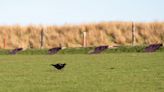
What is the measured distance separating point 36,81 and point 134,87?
271 cm

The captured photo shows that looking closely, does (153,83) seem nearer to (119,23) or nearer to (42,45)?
(42,45)

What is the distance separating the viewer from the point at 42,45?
141 ft

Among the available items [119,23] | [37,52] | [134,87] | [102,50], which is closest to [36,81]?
[134,87]

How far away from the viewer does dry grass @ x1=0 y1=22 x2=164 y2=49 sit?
152ft

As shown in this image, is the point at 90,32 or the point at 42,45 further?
the point at 90,32

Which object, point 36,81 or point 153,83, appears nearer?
point 153,83

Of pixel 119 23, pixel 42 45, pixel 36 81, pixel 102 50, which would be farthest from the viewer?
pixel 119 23

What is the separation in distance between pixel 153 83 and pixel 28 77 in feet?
11.9

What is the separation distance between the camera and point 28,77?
47.5 feet

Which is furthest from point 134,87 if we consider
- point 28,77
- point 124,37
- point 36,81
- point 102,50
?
point 124,37

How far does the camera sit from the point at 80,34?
160ft

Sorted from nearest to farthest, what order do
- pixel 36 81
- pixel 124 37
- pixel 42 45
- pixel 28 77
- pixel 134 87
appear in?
pixel 134 87, pixel 36 81, pixel 28 77, pixel 42 45, pixel 124 37

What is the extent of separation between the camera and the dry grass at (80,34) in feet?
152

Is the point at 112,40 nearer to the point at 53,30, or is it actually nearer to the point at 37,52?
the point at 53,30
